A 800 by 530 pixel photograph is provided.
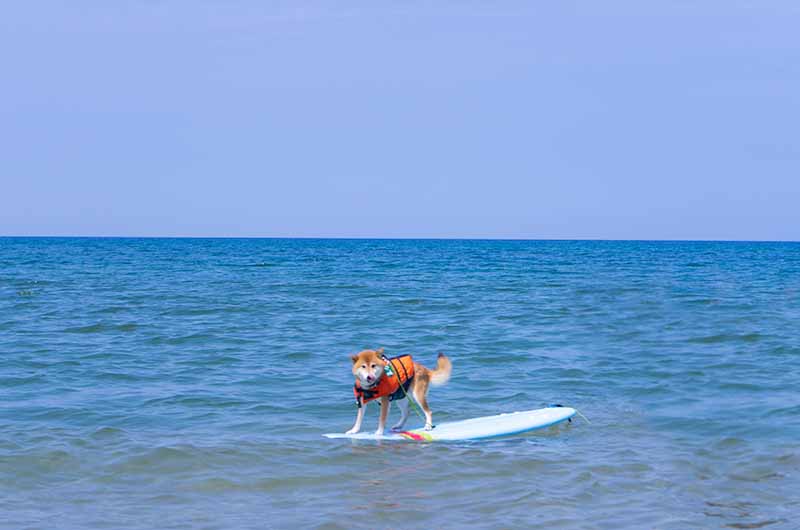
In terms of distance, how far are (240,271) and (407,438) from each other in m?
34.7

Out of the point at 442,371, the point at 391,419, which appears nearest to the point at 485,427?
the point at 442,371

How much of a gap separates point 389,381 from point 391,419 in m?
1.57

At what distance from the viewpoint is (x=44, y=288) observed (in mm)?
29656

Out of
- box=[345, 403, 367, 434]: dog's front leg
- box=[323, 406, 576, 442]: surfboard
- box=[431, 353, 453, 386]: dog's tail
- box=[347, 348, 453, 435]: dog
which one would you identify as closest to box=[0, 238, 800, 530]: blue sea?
box=[323, 406, 576, 442]: surfboard

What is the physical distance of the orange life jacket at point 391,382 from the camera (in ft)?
30.9

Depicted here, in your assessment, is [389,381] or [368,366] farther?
[389,381]

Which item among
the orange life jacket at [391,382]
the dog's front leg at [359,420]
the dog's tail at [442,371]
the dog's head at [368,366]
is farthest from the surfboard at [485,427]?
the dog's head at [368,366]

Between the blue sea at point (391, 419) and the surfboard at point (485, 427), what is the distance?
146 millimetres

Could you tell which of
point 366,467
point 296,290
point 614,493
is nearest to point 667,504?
point 614,493

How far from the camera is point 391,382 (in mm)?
9500

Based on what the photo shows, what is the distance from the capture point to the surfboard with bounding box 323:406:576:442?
9.30 meters

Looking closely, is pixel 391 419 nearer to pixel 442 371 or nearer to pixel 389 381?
pixel 442 371

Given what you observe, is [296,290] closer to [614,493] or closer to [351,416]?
[351,416]

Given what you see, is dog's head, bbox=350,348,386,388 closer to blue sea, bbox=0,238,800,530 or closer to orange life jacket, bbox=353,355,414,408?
orange life jacket, bbox=353,355,414,408
